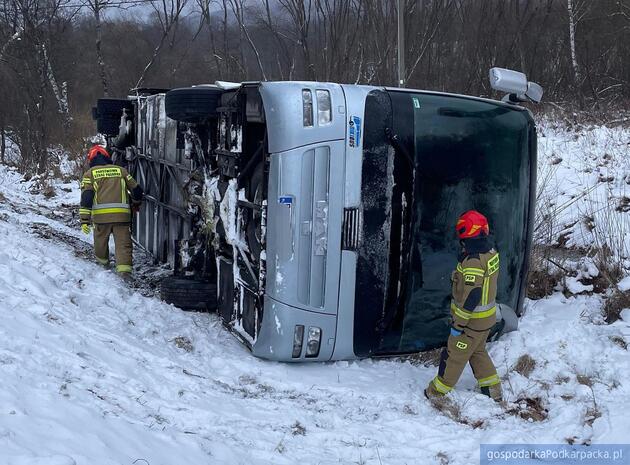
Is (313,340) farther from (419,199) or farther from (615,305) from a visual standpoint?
(615,305)

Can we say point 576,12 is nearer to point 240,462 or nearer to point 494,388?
point 494,388

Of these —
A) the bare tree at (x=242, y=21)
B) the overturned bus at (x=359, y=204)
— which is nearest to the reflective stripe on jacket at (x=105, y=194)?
the overturned bus at (x=359, y=204)

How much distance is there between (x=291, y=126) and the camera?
404 centimetres

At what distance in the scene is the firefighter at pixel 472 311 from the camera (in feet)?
13.1

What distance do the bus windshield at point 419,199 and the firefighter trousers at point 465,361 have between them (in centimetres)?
37

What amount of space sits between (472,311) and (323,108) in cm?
171

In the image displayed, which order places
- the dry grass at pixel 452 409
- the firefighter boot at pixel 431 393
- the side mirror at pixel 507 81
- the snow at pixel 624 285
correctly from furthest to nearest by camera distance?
1. the snow at pixel 624 285
2. the side mirror at pixel 507 81
3. the firefighter boot at pixel 431 393
4. the dry grass at pixel 452 409

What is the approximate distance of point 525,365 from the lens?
4.49 m

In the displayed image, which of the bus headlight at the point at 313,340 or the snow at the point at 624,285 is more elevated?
the snow at the point at 624,285

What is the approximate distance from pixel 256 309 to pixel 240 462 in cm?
153

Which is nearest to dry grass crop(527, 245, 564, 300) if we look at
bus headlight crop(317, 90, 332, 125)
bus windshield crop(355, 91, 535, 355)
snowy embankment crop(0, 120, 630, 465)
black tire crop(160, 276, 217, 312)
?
snowy embankment crop(0, 120, 630, 465)

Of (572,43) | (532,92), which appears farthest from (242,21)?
(532,92)

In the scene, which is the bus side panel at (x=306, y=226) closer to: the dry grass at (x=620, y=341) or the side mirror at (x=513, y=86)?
the side mirror at (x=513, y=86)

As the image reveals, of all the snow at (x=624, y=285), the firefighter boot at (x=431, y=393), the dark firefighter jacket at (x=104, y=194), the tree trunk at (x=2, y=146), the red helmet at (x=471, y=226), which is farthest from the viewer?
the tree trunk at (x=2, y=146)
